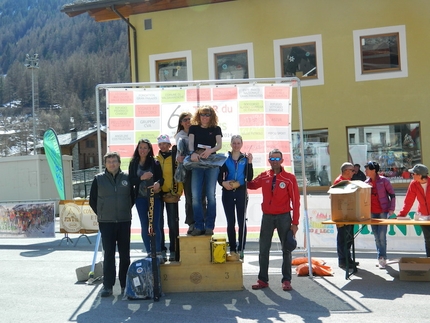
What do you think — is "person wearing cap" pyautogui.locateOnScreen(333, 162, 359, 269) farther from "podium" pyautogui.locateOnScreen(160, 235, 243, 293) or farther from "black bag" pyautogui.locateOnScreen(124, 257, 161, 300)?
"black bag" pyautogui.locateOnScreen(124, 257, 161, 300)

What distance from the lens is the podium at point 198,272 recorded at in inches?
286

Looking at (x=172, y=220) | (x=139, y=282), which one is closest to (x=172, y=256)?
(x=172, y=220)

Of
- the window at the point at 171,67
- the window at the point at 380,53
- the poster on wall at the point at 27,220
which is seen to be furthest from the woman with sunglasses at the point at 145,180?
the window at the point at 380,53

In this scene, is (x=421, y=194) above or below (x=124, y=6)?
below

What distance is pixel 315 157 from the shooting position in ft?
53.4

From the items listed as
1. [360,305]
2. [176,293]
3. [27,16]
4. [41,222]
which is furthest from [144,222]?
[27,16]

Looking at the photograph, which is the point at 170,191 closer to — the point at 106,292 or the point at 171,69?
the point at 106,292

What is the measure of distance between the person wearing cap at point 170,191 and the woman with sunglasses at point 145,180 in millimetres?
124

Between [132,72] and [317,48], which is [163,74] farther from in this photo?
[317,48]

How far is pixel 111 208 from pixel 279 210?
2216mm

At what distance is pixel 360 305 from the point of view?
641 centimetres

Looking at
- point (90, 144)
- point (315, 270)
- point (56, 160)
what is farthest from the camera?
point (90, 144)

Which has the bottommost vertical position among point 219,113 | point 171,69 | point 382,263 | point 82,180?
point 382,263

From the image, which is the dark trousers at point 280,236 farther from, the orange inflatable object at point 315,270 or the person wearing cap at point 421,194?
the person wearing cap at point 421,194
